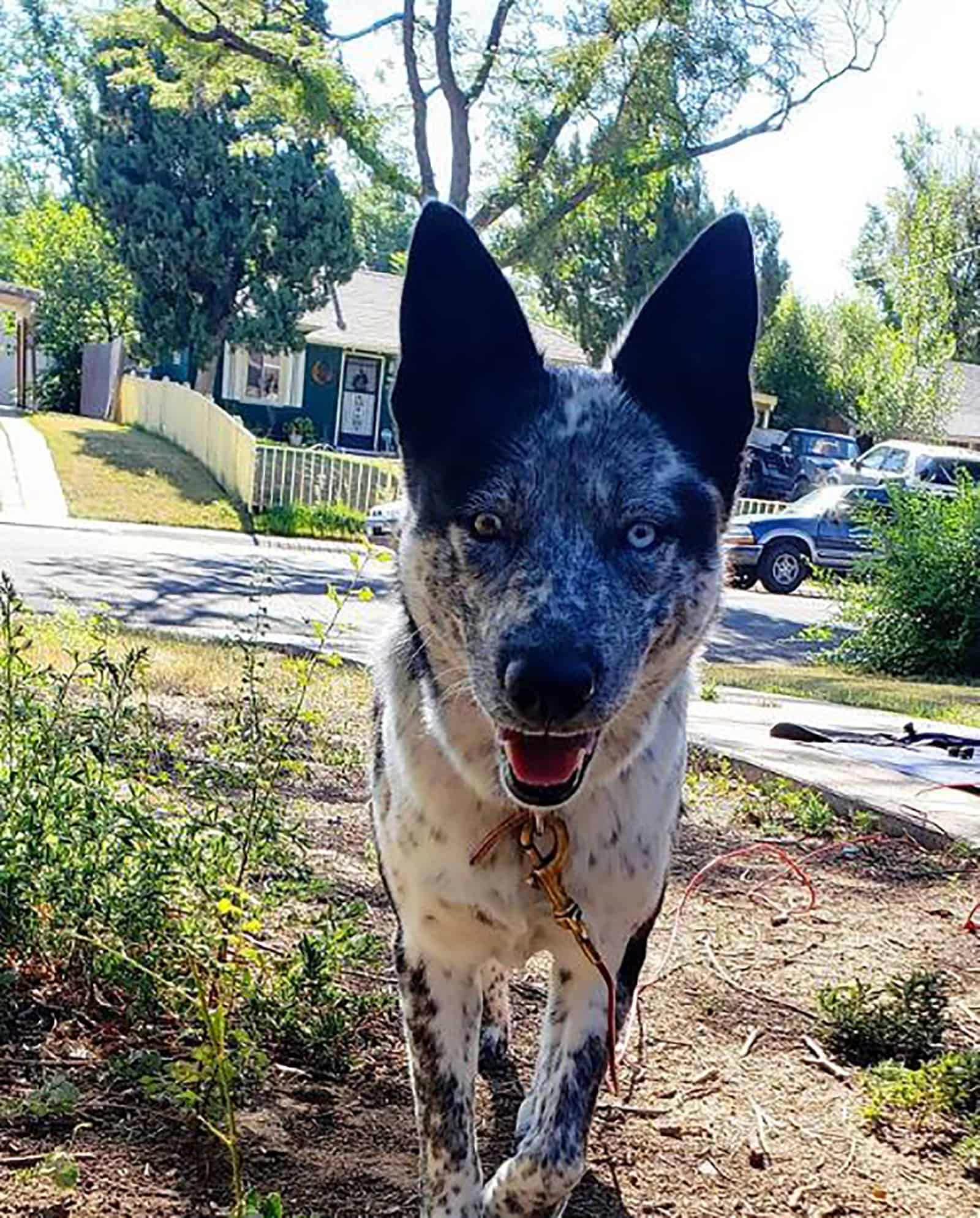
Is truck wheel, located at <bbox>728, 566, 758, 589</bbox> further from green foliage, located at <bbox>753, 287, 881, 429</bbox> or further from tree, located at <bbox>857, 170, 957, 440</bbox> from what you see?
green foliage, located at <bbox>753, 287, 881, 429</bbox>

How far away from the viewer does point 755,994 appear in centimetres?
373

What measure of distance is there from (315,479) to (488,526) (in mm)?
19368

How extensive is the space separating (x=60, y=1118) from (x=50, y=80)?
5483 cm

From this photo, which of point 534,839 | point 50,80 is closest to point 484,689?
point 534,839

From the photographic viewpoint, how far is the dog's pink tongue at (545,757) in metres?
2.31

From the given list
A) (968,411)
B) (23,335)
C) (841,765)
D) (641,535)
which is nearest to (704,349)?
(641,535)

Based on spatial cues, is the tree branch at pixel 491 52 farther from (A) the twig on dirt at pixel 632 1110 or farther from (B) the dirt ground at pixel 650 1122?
(A) the twig on dirt at pixel 632 1110

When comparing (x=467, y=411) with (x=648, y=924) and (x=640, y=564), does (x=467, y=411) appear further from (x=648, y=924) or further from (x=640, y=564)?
(x=648, y=924)

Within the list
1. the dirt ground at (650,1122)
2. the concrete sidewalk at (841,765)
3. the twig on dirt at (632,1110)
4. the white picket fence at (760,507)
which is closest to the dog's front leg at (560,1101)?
the dirt ground at (650,1122)

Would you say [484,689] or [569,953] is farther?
[569,953]

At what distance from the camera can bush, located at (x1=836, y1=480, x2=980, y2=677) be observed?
13531mm

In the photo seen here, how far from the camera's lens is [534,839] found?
249 cm

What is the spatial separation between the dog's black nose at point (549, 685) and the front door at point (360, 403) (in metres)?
33.8

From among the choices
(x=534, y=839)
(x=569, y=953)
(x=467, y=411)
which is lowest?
(x=569, y=953)
